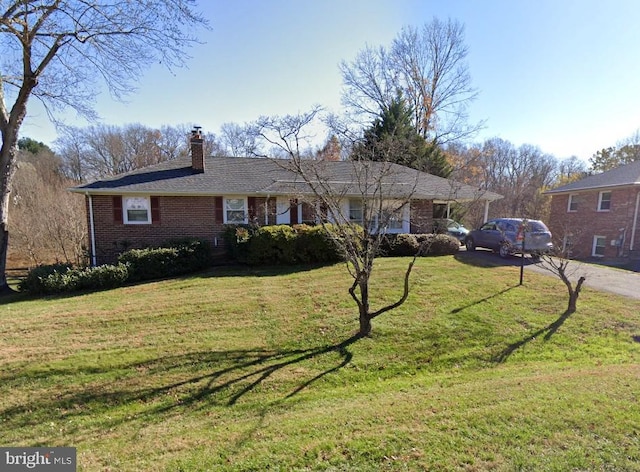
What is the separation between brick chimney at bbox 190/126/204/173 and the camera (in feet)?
45.0

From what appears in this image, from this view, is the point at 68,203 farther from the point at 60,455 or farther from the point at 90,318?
the point at 60,455

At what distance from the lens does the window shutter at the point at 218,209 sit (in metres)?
12.9

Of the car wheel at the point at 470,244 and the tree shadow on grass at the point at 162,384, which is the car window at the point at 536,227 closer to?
Result: the car wheel at the point at 470,244

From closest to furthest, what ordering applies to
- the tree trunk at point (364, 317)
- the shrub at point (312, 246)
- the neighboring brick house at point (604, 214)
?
the tree trunk at point (364, 317)
the shrub at point (312, 246)
the neighboring brick house at point (604, 214)

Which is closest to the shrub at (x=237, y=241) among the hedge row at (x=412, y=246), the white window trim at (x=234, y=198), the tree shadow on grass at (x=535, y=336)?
the white window trim at (x=234, y=198)

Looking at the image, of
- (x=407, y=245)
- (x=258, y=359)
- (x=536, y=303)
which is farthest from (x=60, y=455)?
(x=407, y=245)

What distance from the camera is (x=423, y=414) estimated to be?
3.31 meters

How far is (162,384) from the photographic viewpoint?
14.6 feet

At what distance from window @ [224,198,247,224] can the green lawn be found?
4.99 metres

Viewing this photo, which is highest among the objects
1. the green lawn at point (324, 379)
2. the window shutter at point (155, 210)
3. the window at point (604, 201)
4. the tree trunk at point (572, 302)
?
the window at point (604, 201)

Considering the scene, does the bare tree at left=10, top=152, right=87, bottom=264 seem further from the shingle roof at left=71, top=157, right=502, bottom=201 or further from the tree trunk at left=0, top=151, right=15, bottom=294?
the shingle roof at left=71, top=157, right=502, bottom=201

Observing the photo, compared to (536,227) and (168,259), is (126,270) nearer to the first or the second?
(168,259)

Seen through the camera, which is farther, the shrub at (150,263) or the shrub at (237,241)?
the shrub at (237,241)

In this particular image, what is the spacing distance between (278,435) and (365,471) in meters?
0.97
